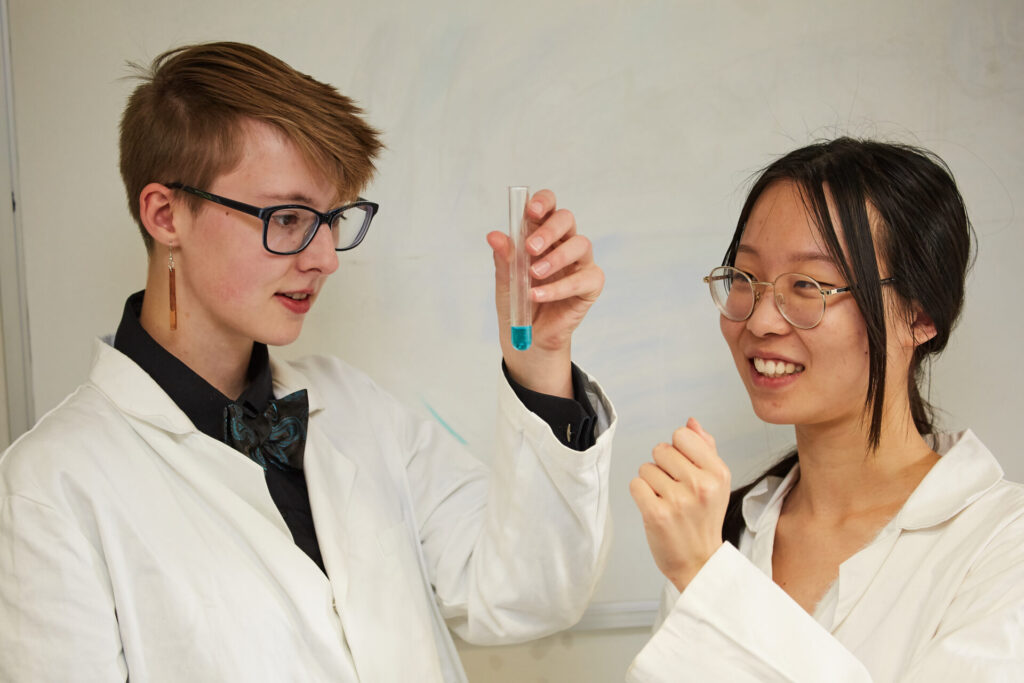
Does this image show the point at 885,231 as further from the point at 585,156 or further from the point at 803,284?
the point at 585,156

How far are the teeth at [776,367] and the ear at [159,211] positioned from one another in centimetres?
99

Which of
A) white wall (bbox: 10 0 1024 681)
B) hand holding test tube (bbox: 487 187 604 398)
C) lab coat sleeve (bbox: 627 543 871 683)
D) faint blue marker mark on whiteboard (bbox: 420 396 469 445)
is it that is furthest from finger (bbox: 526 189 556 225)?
faint blue marker mark on whiteboard (bbox: 420 396 469 445)

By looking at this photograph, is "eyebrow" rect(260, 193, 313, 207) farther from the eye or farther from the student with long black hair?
the eye

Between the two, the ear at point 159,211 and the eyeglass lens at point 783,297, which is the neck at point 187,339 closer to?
the ear at point 159,211

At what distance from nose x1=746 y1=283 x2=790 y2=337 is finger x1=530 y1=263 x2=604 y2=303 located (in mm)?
281

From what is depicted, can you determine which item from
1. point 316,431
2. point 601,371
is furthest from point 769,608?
point 601,371

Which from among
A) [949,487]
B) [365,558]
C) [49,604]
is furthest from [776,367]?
[49,604]

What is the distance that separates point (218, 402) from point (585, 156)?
1043 millimetres

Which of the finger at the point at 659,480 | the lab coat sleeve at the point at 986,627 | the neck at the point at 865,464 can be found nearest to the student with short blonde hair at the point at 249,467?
the finger at the point at 659,480

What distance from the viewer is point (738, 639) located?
1091 mm

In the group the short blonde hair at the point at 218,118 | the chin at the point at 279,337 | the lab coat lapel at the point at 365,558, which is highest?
the short blonde hair at the point at 218,118

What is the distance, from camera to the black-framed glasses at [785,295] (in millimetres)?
1351

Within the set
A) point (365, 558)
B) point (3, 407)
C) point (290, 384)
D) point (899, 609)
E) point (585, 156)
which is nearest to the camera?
point (899, 609)

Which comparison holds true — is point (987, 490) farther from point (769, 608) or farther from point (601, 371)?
point (601, 371)
